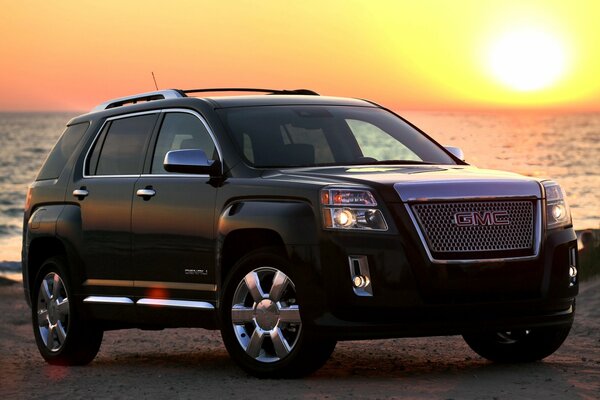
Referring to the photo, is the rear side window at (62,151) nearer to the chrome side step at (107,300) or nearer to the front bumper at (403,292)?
the chrome side step at (107,300)

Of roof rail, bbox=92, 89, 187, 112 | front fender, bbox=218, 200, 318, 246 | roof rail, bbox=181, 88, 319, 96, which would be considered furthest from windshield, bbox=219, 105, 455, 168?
roof rail, bbox=92, 89, 187, 112

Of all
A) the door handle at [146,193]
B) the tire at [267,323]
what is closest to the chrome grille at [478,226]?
the tire at [267,323]

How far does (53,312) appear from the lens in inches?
440

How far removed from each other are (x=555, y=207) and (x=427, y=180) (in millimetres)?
1068

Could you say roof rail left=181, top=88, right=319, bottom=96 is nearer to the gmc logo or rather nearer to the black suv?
the black suv

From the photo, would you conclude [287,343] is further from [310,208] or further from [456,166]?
[456,166]

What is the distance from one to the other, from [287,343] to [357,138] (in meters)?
2.10

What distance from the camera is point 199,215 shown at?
30.7 feet

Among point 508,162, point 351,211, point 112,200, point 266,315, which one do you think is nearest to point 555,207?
point 351,211

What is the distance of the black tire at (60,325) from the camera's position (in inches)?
430

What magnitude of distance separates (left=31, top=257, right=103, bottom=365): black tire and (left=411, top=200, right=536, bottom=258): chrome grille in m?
3.59

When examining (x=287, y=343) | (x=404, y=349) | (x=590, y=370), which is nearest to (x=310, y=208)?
(x=287, y=343)

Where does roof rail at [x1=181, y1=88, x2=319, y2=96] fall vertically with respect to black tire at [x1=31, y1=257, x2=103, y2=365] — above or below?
above

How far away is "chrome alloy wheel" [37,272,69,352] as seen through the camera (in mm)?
11039
